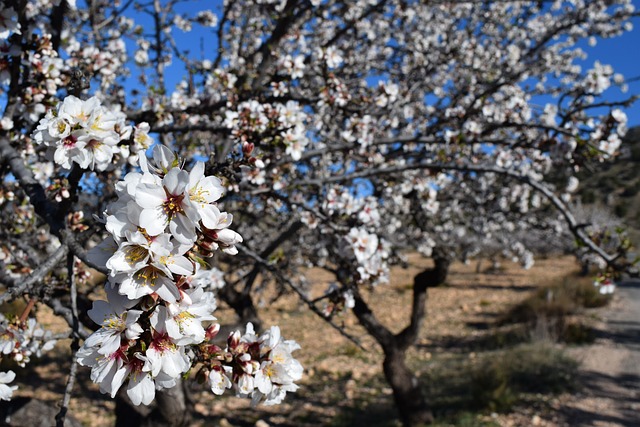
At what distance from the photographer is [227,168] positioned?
1.37 metres

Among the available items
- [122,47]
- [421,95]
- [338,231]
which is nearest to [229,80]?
[338,231]

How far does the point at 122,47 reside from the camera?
15.9ft

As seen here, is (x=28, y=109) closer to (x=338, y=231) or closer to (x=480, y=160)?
(x=338, y=231)

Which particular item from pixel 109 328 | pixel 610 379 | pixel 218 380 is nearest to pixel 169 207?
→ pixel 109 328

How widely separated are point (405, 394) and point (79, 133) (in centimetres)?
542

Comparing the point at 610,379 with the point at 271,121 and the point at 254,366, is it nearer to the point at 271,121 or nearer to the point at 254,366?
the point at 271,121

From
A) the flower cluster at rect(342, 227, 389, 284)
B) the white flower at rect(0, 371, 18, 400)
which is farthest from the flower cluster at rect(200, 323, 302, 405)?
the flower cluster at rect(342, 227, 389, 284)

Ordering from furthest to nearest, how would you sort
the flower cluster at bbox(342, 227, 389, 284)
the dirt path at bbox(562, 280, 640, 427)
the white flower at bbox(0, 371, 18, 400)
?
the dirt path at bbox(562, 280, 640, 427) → the flower cluster at bbox(342, 227, 389, 284) → the white flower at bbox(0, 371, 18, 400)

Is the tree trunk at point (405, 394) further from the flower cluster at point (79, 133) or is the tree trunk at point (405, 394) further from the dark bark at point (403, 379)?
the flower cluster at point (79, 133)

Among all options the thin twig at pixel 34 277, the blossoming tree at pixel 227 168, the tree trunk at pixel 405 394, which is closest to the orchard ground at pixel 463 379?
the tree trunk at pixel 405 394

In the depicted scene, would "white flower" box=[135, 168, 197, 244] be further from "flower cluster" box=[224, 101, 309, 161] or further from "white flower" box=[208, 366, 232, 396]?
"flower cluster" box=[224, 101, 309, 161]

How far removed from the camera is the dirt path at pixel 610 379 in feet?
21.0

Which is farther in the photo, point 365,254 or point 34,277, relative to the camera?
point 365,254

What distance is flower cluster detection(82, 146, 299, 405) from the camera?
98cm
